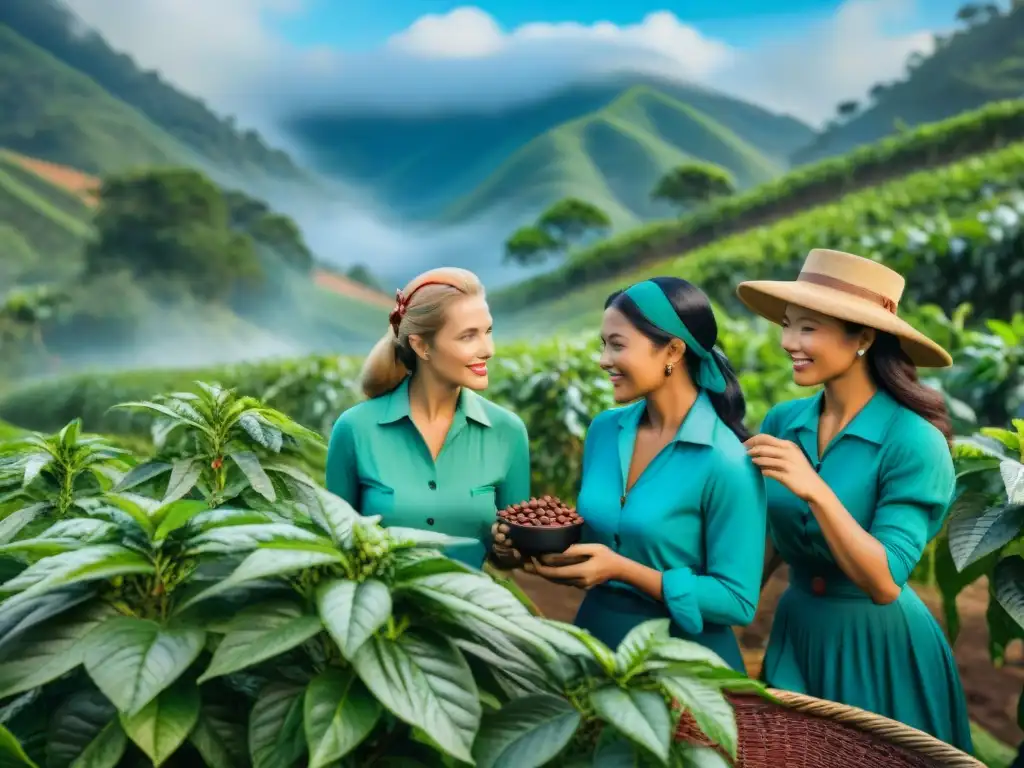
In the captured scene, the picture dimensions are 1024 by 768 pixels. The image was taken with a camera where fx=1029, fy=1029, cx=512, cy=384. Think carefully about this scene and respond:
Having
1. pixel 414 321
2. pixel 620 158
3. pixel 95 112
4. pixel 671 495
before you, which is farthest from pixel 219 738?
pixel 620 158

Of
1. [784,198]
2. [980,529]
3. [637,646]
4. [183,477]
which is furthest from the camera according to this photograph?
[784,198]

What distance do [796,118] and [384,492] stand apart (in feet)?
53.0

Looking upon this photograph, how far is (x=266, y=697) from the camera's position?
125 centimetres

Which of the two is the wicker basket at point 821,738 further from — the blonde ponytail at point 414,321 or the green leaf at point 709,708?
the blonde ponytail at point 414,321

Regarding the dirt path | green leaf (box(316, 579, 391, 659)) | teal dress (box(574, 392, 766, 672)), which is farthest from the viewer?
the dirt path

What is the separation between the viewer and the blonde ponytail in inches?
85.0

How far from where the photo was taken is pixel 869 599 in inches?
83.0

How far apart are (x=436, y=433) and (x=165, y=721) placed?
1112 mm

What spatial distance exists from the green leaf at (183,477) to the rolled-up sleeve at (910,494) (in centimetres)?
129

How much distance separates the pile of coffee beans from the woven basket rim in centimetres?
48

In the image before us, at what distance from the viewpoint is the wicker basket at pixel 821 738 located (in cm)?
170

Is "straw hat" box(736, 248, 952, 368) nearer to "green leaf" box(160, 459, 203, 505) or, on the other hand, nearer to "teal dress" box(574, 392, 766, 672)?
"teal dress" box(574, 392, 766, 672)

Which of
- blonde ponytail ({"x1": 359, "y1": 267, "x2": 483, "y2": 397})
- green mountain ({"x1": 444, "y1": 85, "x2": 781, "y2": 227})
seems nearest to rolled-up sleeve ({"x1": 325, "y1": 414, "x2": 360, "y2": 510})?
blonde ponytail ({"x1": 359, "y1": 267, "x2": 483, "y2": 397})

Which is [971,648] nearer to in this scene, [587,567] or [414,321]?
[587,567]
